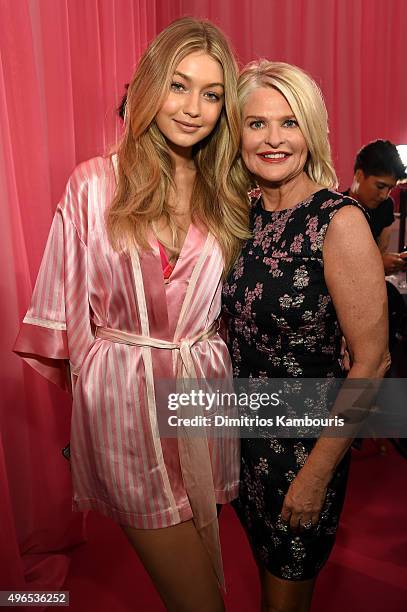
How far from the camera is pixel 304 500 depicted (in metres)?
1.42

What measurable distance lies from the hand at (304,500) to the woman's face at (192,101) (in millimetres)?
836

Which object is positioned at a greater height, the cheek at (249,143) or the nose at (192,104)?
the nose at (192,104)

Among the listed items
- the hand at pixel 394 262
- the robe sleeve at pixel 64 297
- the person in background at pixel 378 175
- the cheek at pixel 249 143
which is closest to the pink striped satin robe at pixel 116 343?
the robe sleeve at pixel 64 297

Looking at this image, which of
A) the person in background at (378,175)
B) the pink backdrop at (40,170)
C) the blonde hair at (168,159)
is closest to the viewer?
the blonde hair at (168,159)

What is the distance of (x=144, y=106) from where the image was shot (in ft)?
4.70

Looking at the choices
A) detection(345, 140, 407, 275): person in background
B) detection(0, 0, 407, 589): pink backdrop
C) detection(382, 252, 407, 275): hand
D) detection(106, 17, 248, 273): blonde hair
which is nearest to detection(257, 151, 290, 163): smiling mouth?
detection(106, 17, 248, 273): blonde hair

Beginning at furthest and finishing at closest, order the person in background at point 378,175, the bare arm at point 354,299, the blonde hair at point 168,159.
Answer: the person in background at point 378,175, the blonde hair at point 168,159, the bare arm at point 354,299

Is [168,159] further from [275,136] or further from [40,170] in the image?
[40,170]

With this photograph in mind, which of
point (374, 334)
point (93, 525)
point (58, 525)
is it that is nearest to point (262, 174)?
point (374, 334)

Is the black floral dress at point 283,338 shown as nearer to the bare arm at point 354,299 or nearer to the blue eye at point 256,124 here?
the bare arm at point 354,299

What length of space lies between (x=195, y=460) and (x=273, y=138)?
79cm

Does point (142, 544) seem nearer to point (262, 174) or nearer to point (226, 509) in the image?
→ point (262, 174)

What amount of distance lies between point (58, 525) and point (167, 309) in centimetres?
137

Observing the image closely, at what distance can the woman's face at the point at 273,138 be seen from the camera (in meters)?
1.42
